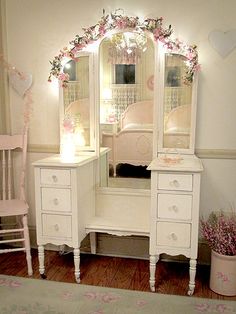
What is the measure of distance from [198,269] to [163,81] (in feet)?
5.06

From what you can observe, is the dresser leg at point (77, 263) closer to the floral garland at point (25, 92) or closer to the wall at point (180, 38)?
the wall at point (180, 38)

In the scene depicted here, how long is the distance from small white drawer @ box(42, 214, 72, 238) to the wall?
723mm

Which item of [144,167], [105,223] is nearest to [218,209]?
[144,167]

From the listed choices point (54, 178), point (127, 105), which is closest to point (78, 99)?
point (127, 105)

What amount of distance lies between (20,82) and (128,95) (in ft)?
3.26

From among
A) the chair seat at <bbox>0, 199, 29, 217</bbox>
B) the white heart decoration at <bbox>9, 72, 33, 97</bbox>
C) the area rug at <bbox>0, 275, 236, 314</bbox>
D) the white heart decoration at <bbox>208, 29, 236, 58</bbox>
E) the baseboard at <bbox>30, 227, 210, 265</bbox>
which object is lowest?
the area rug at <bbox>0, 275, 236, 314</bbox>

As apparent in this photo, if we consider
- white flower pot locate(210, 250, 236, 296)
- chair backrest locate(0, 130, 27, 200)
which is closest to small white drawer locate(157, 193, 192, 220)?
white flower pot locate(210, 250, 236, 296)

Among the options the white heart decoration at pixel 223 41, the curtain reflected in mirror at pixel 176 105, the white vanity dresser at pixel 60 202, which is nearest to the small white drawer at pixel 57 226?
the white vanity dresser at pixel 60 202

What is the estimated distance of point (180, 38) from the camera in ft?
8.43

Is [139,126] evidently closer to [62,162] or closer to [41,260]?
[62,162]

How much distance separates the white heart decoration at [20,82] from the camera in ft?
9.56

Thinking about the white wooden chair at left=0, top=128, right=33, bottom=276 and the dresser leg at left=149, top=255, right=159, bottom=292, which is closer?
the dresser leg at left=149, top=255, right=159, bottom=292

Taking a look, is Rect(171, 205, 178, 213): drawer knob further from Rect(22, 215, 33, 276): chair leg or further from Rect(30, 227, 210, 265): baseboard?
Rect(22, 215, 33, 276): chair leg

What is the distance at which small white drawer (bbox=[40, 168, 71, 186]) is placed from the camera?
2.40m
